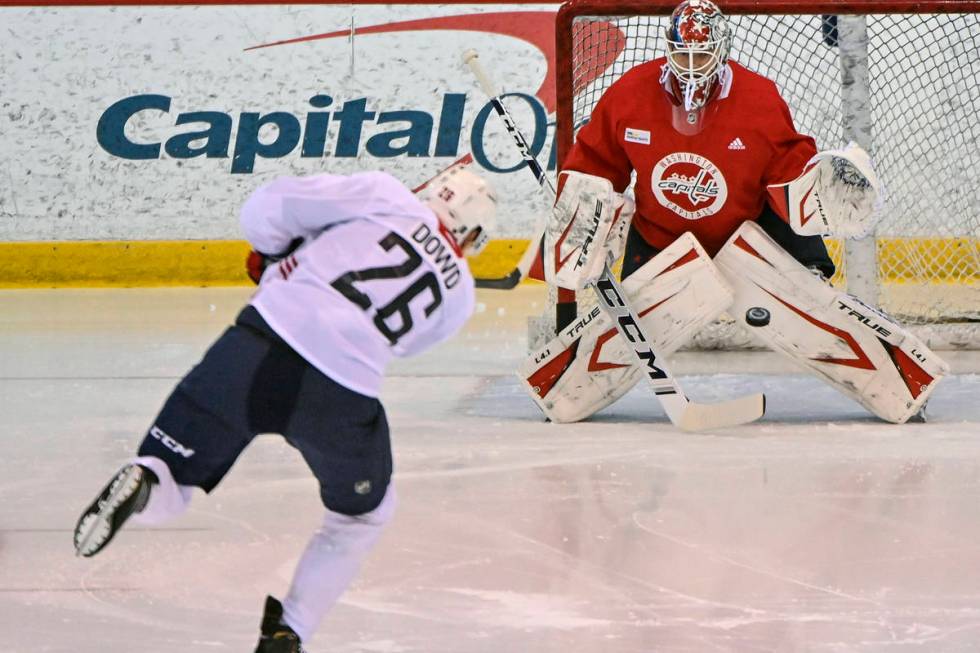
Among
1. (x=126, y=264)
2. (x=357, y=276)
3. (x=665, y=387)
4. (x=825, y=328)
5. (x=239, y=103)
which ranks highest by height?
(x=357, y=276)

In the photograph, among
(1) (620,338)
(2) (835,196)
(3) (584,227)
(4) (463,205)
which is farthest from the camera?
(1) (620,338)

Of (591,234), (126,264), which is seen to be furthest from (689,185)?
(126,264)

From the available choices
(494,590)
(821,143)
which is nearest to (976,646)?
(494,590)

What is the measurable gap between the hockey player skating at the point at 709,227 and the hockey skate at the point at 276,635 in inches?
79.3

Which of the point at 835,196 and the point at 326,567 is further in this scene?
the point at 835,196

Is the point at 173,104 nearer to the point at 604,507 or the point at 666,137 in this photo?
the point at 666,137

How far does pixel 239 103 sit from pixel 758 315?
364 cm

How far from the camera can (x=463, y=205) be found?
7.43 feet

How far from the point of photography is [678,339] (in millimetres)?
4094

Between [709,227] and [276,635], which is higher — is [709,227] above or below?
below

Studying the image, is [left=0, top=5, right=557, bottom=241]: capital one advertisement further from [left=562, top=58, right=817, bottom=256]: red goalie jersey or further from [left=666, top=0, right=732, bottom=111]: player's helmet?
[left=666, top=0, right=732, bottom=111]: player's helmet

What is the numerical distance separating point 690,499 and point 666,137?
3.62ft

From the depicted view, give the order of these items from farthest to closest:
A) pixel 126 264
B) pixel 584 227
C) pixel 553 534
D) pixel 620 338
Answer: pixel 126 264 → pixel 620 338 → pixel 584 227 → pixel 553 534

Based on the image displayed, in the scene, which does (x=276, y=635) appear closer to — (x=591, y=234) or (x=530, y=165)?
(x=591, y=234)
